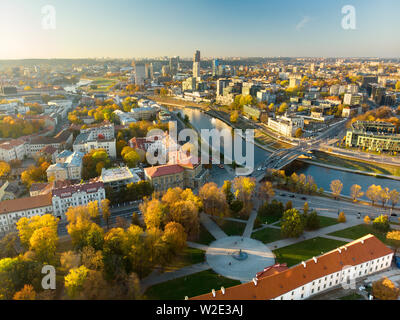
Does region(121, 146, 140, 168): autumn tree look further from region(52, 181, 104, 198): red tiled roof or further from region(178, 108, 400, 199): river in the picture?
region(178, 108, 400, 199): river

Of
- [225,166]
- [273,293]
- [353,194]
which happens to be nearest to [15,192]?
[225,166]

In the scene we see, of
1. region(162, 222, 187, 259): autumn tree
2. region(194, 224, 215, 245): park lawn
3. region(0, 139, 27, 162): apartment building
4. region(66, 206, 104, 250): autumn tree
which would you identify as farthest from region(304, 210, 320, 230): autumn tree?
region(0, 139, 27, 162): apartment building

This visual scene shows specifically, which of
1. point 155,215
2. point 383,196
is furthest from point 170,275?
point 383,196

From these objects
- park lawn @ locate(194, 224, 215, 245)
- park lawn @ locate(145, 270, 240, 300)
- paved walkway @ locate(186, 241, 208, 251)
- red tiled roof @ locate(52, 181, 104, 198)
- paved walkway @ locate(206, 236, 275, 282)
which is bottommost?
park lawn @ locate(145, 270, 240, 300)

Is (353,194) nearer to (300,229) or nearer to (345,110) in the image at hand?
(300,229)

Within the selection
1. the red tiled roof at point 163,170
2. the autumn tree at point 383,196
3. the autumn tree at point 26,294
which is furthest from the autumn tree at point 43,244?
the autumn tree at point 383,196

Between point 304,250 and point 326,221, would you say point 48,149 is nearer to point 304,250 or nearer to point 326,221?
point 304,250
